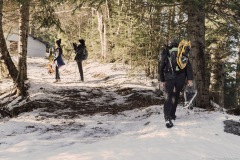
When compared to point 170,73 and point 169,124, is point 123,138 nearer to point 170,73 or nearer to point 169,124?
point 169,124

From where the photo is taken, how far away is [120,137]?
7070 millimetres

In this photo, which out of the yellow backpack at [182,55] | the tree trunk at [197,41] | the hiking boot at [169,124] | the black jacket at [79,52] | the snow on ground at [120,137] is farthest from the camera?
the black jacket at [79,52]

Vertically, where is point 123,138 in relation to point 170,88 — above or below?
below

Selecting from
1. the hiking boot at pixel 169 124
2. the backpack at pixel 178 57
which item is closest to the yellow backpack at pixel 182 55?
the backpack at pixel 178 57

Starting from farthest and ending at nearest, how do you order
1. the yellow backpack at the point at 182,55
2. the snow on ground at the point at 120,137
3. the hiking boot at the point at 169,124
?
1. the yellow backpack at the point at 182,55
2. the hiking boot at the point at 169,124
3. the snow on ground at the point at 120,137

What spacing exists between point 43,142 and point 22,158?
132cm

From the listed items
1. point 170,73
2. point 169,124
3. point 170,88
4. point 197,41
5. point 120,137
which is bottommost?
point 120,137

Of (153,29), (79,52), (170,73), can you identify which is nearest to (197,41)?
(170,73)

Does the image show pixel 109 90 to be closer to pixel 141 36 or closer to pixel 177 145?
pixel 141 36

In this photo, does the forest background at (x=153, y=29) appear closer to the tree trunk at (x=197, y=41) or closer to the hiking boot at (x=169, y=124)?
the tree trunk at (x=197, y=41)

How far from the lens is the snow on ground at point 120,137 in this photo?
561 cm

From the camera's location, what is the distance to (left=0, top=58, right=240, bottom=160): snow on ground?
18.4 feet

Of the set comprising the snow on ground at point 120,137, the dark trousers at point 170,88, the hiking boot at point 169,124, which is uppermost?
the dark trousers at point 170,88

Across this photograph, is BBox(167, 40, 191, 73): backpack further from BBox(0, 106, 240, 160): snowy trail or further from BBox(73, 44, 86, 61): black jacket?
BBox(73, 44, 86, 61): black jacket
